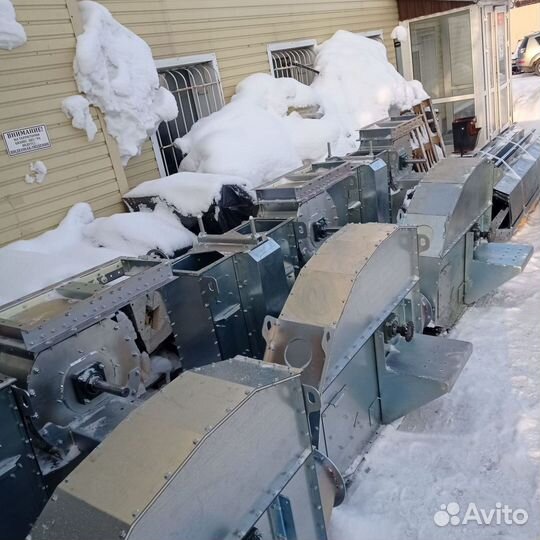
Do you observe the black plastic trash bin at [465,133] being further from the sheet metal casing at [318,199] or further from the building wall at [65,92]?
the sheet metal casing at [318,199]

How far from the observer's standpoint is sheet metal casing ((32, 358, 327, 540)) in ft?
5.24

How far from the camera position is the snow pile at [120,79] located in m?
5.00

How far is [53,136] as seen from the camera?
488 cm

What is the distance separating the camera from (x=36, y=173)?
4.73 metres

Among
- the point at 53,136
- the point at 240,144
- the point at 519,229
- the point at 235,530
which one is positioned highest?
the point at 53,136

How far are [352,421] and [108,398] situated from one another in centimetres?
146

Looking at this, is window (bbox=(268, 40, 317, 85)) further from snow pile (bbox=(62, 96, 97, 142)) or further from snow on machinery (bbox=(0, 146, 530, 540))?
snow on machinery (bbox=(0, 146, 530, 540))

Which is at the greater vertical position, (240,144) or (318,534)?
(240,144)

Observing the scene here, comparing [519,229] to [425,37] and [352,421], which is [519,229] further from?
[425,37]

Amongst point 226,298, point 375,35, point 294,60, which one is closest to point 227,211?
point 226,298

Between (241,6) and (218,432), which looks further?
(241,6)

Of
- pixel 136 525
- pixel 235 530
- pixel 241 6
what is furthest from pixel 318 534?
pixel 241 6

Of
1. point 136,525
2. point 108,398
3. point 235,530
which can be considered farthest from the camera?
point 108,398

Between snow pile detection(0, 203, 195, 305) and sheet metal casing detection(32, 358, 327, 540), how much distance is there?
2401 mm
